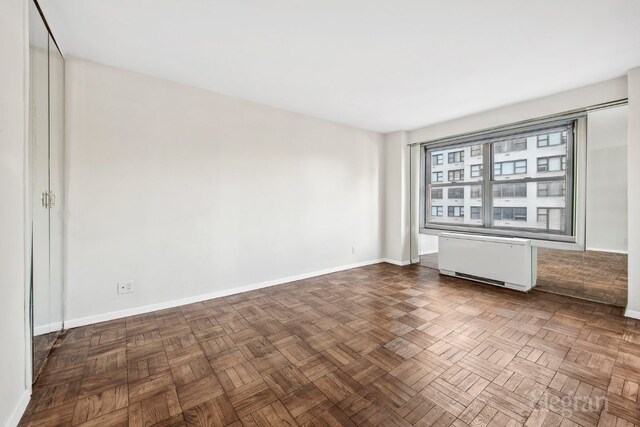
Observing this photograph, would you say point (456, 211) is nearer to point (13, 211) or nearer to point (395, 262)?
point (395, 262)

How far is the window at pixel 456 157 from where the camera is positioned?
4.43 metres

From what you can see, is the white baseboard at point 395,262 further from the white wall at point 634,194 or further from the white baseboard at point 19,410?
the white baseboard at point 19,410

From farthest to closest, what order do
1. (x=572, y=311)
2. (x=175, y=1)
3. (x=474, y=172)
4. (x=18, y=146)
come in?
(x=474, y=172), (x=572, y=311), (x=175, y=1), (x=18, y=146)

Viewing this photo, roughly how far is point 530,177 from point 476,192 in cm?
72

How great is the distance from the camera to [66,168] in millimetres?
2404

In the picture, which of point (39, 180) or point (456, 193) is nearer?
point (39, 180)

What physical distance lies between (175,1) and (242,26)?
0.45 meters

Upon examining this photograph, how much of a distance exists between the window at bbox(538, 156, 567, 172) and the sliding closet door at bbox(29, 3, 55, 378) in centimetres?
512

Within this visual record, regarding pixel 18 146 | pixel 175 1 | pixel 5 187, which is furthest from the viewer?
pixel 175 1

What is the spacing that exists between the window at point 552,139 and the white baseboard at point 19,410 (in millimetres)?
5360

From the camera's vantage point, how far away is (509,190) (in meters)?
3.86

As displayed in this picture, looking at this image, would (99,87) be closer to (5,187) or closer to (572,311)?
(5,187)

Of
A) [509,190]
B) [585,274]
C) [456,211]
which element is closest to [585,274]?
[585,274]

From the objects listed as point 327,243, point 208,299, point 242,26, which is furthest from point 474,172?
point 208,299
